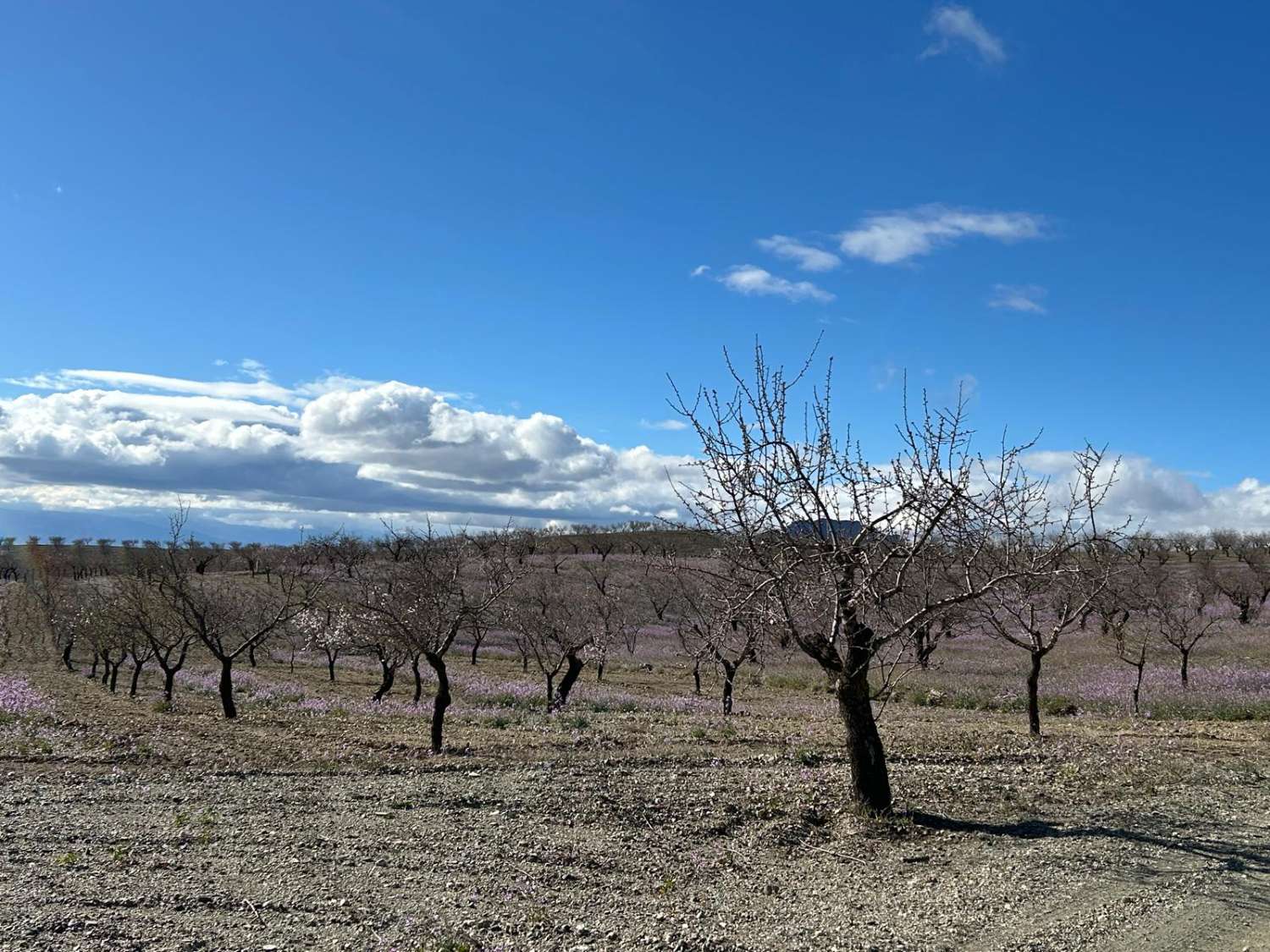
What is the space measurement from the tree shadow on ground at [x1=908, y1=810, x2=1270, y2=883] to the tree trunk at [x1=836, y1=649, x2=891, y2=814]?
1.59ft

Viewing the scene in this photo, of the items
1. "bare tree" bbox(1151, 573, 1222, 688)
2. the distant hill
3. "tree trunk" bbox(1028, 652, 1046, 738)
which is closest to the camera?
the distant hill

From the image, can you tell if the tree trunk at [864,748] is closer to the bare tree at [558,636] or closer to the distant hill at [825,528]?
the distant hill at [825,528]

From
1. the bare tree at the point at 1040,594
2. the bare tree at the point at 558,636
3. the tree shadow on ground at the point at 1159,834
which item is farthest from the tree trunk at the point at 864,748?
the bare tree at the point at 558,636

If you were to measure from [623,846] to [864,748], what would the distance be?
3353mm

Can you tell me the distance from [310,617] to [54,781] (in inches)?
813

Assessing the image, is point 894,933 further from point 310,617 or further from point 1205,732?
point 310,617

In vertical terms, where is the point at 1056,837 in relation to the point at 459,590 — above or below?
below

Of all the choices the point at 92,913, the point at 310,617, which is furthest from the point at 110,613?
the point at 92,913

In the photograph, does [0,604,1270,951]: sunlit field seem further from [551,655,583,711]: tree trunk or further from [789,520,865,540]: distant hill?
[551,655,583,711]: tree trunk

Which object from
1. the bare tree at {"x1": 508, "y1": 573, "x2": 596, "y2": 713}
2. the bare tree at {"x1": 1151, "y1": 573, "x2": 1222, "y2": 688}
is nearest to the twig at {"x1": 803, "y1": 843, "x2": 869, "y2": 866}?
the bare tree at {"x1": 508, "y1": 573, "x2": 596, "y2": 713}

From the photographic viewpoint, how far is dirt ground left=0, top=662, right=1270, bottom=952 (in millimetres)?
7449

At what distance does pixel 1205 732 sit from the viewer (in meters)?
20.5

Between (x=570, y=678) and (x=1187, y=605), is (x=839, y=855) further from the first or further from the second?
(x=1187, y=605)

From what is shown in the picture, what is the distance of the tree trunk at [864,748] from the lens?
36.6 feet
